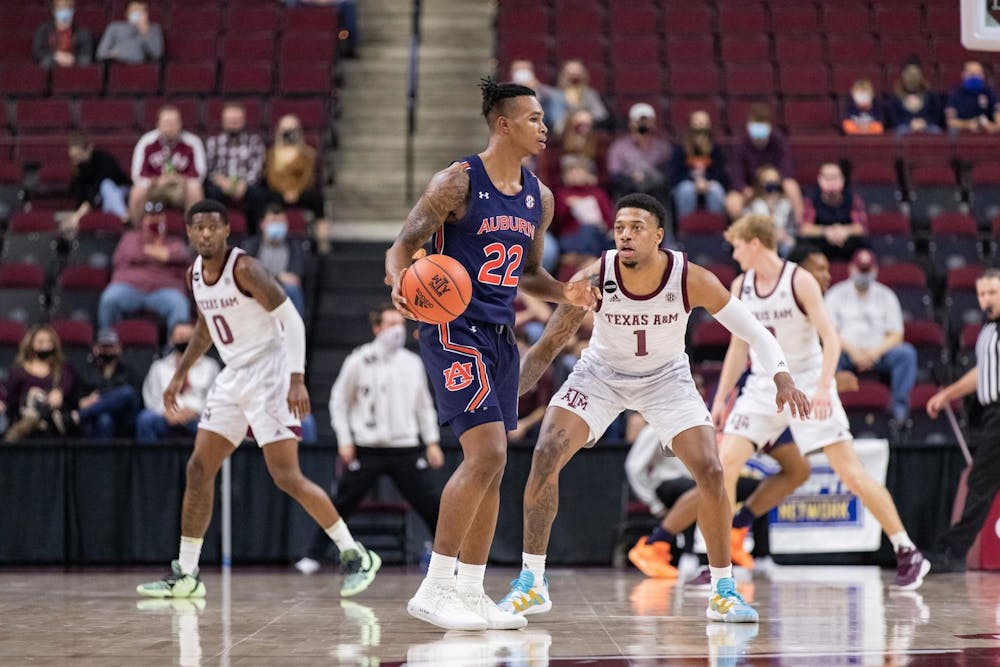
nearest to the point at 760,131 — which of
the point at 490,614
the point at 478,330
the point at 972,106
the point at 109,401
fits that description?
the point at 972,106

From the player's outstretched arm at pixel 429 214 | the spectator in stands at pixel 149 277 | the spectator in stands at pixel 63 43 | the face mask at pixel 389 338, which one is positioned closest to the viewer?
the player's outstretched arm at pixel 429 214

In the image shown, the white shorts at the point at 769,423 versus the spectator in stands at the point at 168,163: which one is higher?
the spectator in stands at the point at 168,163

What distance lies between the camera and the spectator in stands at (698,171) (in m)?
13.4

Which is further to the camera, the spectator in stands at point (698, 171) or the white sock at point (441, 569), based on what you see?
the spectator in stands at point (698, 171)

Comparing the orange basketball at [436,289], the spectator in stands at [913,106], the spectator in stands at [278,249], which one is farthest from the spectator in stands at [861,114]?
the orange basketball at [436,289]

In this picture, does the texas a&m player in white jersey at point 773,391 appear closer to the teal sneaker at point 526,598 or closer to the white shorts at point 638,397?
the white shorts at point 638,397

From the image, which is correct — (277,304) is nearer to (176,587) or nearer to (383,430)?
(176,587)

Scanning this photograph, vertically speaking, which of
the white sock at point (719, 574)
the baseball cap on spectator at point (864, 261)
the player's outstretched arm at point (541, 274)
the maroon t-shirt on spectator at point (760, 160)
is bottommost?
the white sock at point (719, 574)

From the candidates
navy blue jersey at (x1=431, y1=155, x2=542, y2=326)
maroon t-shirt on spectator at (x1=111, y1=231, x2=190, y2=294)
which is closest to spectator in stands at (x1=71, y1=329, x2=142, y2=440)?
maroon t-shirt on spectator at (x1=111, y1=231, x2=190, y2=294)

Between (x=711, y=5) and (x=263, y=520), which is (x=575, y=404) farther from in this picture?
(x=711, y=5)

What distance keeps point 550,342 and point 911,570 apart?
9.82ft

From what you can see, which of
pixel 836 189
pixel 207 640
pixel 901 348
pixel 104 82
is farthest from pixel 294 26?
pixel 207 640

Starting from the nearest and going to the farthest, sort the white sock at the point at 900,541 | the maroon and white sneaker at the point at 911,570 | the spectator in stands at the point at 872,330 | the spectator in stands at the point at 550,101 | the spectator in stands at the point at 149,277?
the maroon and white sneaker at the point at 911,570 → the white sock at the point at 900,541 → the spectator in stands at the point at 872,330 → the spectator in stands at the point at 149,277 → the spectator in stands at the point at 550,101

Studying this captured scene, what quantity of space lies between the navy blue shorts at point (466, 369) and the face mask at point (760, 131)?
845 centimetres
